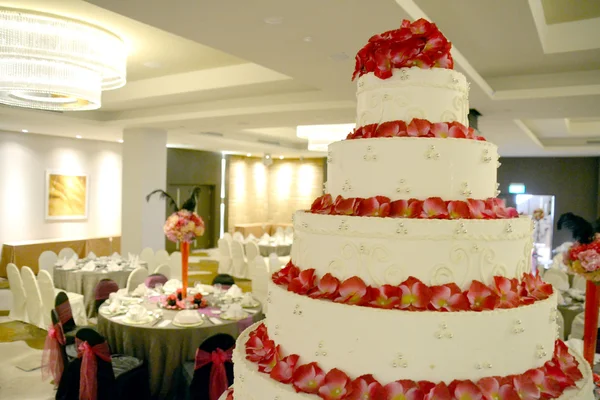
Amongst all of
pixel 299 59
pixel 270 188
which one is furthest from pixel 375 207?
pixel 270 188

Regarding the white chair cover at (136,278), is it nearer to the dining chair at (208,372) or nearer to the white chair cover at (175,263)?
the white chair cover at (175,263)

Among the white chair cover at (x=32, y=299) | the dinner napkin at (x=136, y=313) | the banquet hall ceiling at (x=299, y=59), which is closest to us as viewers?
the banquet hall ceiling at (x=299, y=59)

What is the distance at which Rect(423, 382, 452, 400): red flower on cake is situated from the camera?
152cm

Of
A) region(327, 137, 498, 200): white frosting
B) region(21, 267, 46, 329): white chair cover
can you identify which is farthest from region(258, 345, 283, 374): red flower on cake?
region(21, 267, 46, 329): white chair cover

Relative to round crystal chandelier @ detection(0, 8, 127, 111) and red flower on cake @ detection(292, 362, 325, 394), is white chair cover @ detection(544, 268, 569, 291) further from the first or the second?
round crystal chandelier @ detection(0, 8, 127, 111)

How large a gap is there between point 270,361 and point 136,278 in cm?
510

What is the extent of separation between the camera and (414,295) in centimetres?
167

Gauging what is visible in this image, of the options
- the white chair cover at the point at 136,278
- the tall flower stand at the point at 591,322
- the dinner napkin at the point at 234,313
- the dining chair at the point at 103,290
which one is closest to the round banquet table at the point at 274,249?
the white chair cover at the point at 136,278

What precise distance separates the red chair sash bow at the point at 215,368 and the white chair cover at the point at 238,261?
737 cm

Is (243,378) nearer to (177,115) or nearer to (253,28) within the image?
(253,28)

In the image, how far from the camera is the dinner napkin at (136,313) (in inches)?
178

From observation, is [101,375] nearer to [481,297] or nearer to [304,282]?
[304,282]

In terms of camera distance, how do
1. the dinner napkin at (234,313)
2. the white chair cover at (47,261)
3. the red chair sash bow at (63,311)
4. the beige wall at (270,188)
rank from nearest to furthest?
the dinner napkin at (234,313) → the red chair sash bow at (63,311) → the white chair cover at (47,261) → the beige wall at (270,188)

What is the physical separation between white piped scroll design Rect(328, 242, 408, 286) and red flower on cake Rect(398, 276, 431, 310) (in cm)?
5
